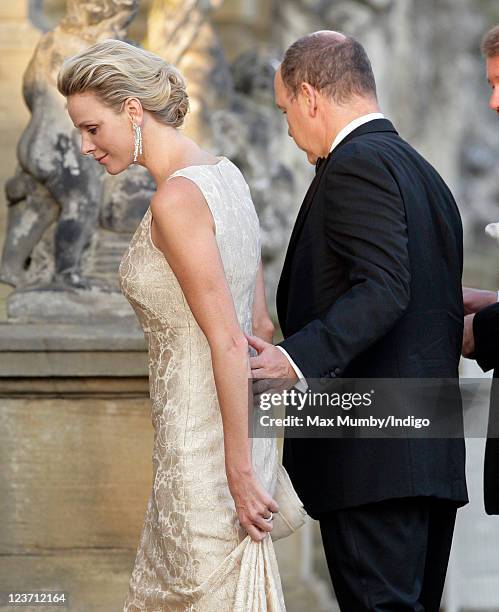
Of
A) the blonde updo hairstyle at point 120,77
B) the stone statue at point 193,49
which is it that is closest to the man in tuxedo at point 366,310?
the blonde updo hairstyle at point 120,77

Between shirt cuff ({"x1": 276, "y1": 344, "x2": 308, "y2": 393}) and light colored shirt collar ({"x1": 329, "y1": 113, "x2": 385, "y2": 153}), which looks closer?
shirt cuff ({"x1": 276, "y1": 344, "x2": 308, "y2": 393})

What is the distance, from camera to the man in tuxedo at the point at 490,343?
394 cm

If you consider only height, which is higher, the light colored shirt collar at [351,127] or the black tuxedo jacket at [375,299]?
the light colored shirt collar at [351,127]

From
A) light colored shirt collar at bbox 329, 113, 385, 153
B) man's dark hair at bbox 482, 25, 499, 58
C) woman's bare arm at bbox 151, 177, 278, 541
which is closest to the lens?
woman's bare arm at bbox 151, 177, 278, 541

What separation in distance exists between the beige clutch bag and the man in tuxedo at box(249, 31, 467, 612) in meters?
0.07

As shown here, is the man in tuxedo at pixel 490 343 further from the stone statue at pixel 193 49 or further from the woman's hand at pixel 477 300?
the stone statue at pixel 193 49

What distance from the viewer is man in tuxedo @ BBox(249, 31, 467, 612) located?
359 cm

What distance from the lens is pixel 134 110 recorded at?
12.0ft

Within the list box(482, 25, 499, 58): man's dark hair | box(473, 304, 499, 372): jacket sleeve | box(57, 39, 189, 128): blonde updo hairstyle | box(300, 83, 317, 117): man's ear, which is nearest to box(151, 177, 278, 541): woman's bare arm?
box(57, 39, 189, 128): blonde updo hairstyle

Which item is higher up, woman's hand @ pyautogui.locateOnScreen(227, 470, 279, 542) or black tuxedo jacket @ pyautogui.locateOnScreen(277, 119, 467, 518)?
black tuxedo jacket @ pyautogui.locateOnScreen(277, 119, 467, 518)

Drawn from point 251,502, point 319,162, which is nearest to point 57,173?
point 319,162

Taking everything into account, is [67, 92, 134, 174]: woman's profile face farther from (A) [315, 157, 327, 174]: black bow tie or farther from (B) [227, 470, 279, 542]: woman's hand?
(B) [227, 470, 279, 542]: woman's hand

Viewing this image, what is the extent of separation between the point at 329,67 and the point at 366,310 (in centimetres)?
58

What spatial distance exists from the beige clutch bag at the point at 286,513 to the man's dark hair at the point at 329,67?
889 millimetres
